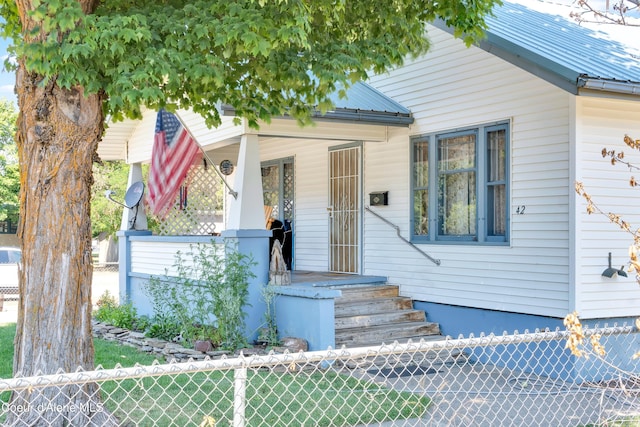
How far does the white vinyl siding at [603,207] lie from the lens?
8625 millimetres

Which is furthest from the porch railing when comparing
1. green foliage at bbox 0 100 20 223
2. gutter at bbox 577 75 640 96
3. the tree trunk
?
green foliage at bbox 0 100 20 223

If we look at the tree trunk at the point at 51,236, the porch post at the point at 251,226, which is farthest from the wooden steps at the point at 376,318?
the tree trunk at the point at 51,236

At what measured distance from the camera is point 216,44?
17.7 feet

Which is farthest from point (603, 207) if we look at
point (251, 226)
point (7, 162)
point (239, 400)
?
point (7, 162)

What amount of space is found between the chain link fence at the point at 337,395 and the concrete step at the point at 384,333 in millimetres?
554

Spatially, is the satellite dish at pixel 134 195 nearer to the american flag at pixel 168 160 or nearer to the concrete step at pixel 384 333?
the american flag at pixel 168 160

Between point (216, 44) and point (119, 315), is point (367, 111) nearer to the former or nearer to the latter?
point (119, 315)

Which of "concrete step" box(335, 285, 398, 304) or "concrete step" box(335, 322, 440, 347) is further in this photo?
"concrete step" box(335, 285, 398, 304)

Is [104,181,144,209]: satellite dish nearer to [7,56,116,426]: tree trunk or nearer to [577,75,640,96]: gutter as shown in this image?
[7,56,116,426]: tree trunk

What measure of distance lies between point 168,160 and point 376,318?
4.77 metres

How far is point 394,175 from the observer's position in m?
11.5

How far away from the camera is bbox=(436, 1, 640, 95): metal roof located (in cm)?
806

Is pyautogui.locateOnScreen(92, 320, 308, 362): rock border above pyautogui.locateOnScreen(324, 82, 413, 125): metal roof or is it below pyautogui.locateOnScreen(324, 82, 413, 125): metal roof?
below

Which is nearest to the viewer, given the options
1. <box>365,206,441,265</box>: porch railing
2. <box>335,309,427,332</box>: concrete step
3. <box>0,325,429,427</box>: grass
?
<box>0,325,429,427</box>: grass
